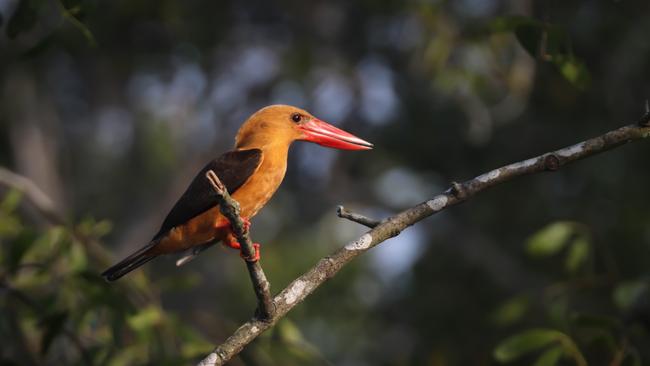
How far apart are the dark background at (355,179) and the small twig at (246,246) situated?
86 centimetres

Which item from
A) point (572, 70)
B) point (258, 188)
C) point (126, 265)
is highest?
point (572, 70)

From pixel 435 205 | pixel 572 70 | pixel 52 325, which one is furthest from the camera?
pixel 52 325

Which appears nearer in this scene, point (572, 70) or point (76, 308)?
point (572, 70)

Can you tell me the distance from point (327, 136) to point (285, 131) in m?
0.20

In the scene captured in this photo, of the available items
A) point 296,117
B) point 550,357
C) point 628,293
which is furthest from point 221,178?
point 628,293

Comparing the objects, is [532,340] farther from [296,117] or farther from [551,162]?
[296,117]

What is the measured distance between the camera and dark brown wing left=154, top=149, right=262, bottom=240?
334 centimetres

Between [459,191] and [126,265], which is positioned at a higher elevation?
[459,191]

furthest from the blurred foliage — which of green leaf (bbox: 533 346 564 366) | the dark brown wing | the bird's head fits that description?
green leaf (bbox: 533 346 564 366)

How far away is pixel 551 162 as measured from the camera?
2564 millimetres

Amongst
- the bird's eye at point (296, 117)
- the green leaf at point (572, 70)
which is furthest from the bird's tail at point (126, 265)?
the green leaf at point (572, 70)

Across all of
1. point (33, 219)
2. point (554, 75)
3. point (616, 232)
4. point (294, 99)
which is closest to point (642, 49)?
point (554, 75)

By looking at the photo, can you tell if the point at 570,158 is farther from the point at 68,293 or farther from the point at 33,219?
the point at 33,219

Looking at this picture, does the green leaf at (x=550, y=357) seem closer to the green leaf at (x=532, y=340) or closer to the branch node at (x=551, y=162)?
the green leaf at (x=532, y=340)
